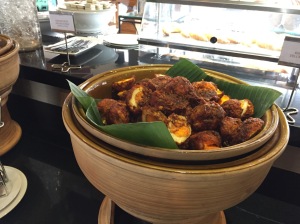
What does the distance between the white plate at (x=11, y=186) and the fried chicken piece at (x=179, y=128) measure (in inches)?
28.4

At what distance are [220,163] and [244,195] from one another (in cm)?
12

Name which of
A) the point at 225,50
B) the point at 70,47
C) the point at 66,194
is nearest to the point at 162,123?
the point at 66,194

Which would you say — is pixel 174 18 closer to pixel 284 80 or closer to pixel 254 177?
pixel 284 80

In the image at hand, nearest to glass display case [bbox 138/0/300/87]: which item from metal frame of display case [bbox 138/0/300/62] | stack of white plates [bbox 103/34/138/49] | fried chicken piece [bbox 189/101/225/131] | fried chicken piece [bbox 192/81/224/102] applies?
metal frame of display case [bbox 138/0/300/62]

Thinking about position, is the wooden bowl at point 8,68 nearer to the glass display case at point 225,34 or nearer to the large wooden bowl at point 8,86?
the large wooden bowl at point 8,86

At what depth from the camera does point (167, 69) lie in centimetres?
82

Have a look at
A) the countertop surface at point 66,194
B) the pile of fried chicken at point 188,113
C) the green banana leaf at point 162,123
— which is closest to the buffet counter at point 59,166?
the countertop surface at point 66,194

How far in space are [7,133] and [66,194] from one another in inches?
16.5

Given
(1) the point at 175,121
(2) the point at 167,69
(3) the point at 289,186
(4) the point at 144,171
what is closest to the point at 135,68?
(2) the point at 167,69

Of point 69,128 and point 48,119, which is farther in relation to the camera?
point 48,119

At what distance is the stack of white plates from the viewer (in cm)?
150

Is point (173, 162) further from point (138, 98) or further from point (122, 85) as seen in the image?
A: point (122, 85)

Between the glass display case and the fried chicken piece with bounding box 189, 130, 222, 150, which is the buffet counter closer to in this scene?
the glass display case

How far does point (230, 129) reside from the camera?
1.89ft
